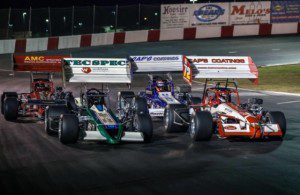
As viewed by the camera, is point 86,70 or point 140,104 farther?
point 140,104

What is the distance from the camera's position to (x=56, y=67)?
1694 centimetres

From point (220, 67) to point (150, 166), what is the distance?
14.6 feet

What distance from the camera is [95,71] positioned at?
46.8 ft

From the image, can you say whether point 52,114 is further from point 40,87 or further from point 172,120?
point 40,87

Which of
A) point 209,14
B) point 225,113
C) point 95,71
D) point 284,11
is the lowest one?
point 225,113

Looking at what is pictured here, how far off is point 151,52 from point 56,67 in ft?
65.9

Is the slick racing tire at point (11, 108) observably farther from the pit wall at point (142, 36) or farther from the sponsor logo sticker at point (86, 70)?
the pit wall at point (142, 36)

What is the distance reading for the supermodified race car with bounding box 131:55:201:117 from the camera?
659 inches

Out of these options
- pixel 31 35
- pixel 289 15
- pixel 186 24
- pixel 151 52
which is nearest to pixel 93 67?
pixel 151 52

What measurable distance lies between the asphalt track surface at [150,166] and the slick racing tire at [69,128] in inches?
7.8

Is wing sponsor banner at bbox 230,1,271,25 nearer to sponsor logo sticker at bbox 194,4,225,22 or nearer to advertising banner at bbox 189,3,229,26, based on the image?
advertising banner at bbox 189,3,229,26

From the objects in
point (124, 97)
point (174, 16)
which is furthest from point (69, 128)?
point (174, 16)

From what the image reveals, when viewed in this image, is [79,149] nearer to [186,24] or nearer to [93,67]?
[93,67]

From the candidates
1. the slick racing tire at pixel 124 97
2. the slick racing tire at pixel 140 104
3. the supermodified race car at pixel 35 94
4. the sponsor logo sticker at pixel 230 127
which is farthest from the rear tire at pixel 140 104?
the sponsor logo sticker at pixel 230 127
